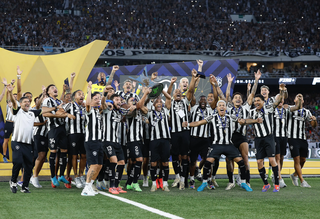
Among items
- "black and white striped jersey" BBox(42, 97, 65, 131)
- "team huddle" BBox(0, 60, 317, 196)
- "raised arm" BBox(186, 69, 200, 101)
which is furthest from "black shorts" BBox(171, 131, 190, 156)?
"black and white striped jersey" BBox(42, 97, 65, 131)

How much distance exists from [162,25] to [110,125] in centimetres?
3003

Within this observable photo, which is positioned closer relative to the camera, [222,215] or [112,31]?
[222,215]

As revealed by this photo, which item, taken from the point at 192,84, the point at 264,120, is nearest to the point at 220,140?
the point at 264,120

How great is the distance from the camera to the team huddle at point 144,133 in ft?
24.2

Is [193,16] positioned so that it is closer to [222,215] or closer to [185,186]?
[185,186]

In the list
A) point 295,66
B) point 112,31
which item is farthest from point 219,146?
point 295,66

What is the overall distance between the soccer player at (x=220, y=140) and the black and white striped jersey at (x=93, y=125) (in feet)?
5.97

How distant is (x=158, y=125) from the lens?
26.2 ft

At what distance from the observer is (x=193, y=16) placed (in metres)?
38.7

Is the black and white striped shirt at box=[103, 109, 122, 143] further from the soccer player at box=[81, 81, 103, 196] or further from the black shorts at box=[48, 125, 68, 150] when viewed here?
the black shorts at box=[48, 125, 68, 150]

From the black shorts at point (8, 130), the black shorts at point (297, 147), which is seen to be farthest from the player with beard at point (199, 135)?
the black shorts at point (8, 130)

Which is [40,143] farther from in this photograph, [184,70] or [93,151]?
[184,70]

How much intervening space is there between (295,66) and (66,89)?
32407 mm

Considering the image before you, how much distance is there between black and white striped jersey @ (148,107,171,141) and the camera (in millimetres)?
7961
